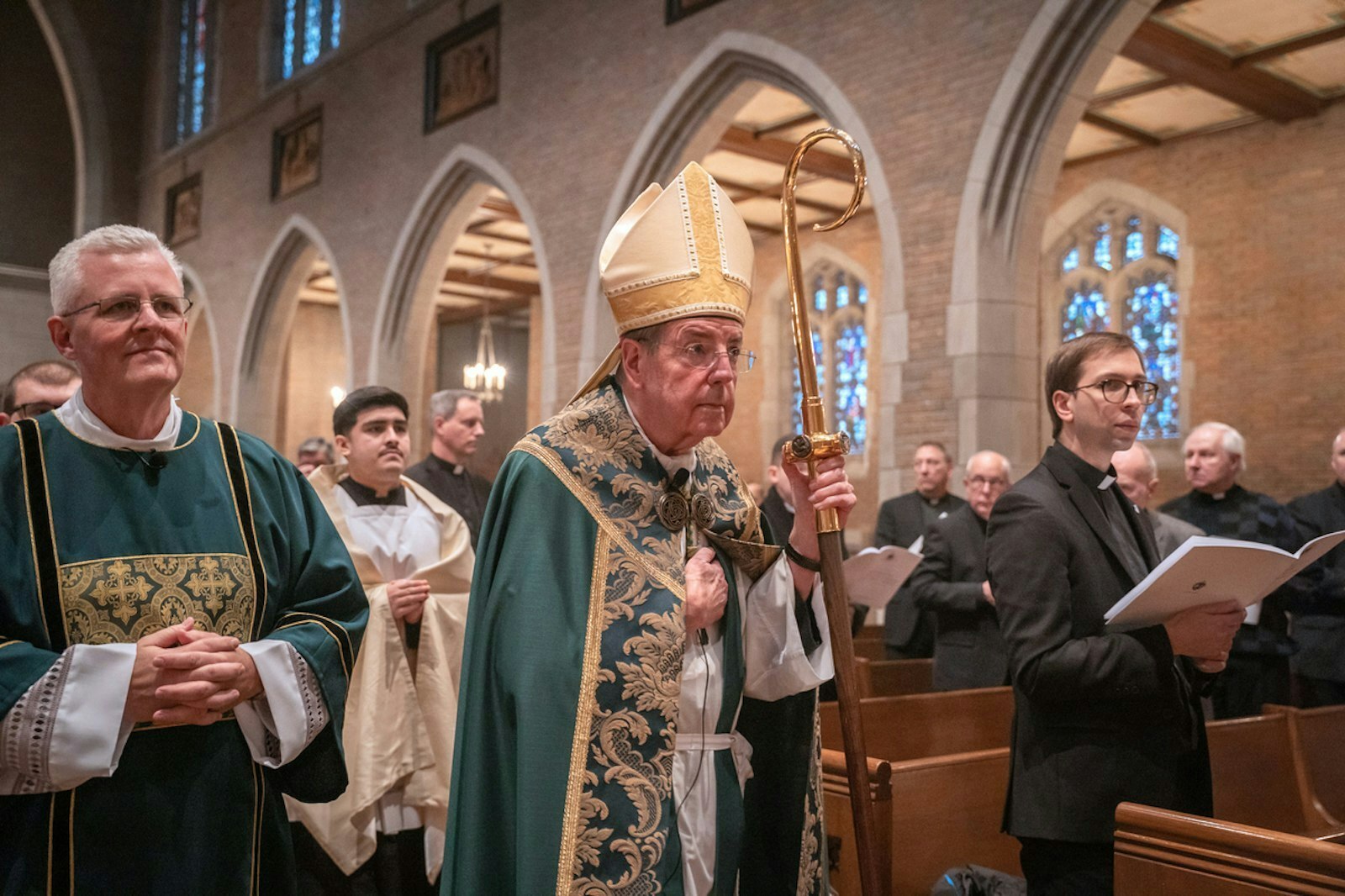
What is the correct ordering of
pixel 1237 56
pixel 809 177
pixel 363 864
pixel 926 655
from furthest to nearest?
pixel 809 177 < pixel 1237 56 < pixel 926 655 < pixel 363 864

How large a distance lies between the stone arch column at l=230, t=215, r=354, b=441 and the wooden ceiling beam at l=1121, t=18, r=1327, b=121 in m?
9.48

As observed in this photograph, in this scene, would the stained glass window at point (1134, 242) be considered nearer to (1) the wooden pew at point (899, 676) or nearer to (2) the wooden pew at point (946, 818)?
(1) the wooden pew at point (899, 676)

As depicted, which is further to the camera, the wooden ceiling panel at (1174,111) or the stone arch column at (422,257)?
the stone arch column at (422,257)

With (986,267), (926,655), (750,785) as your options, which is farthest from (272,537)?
(986,267)

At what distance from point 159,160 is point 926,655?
15949 millimetres

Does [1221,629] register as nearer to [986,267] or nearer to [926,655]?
[926,655]

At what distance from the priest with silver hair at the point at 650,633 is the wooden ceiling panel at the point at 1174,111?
32.5 feet

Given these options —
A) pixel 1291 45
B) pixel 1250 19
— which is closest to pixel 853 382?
pixel 1291 45

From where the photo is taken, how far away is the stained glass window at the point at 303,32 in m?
14.2

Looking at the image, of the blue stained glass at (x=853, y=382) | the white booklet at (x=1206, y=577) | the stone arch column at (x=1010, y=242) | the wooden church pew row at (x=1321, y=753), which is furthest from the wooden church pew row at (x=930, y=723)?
the blue stained glass at (x=853, y=382)

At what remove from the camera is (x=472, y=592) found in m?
1.89

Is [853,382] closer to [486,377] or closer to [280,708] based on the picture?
[486,377]

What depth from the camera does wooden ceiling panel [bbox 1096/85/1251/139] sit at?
10.5 meters

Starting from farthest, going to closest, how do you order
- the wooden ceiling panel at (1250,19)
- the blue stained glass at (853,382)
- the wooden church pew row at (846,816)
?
the blue stained glass at (853,382) < the wooden ceiling panel at (1250,19) < the wooden church pew row at (846,816)
